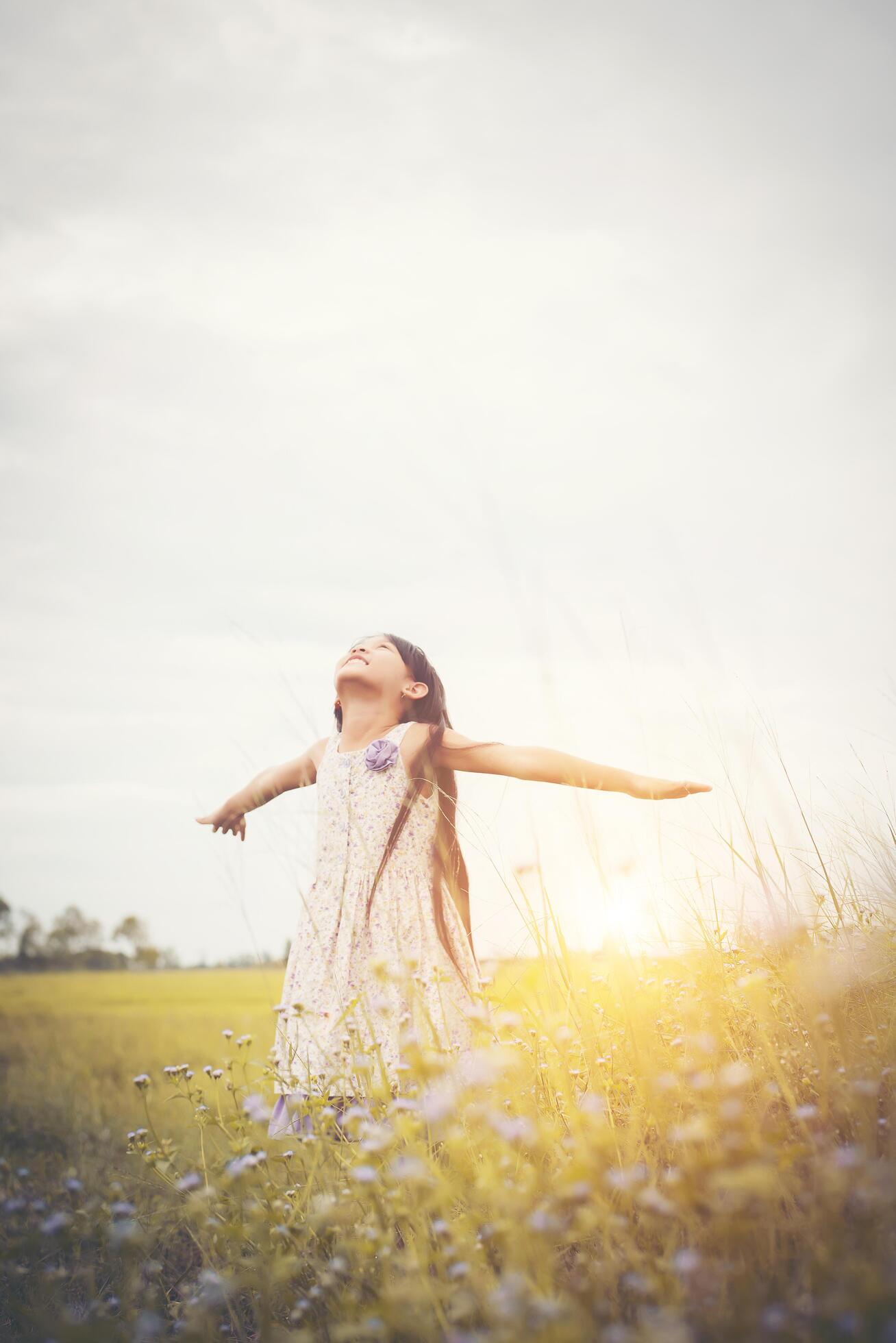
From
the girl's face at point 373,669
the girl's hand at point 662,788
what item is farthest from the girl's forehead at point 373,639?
the girl's hand at point 662,788

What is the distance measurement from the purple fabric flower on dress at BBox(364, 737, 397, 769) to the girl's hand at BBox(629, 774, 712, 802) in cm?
115

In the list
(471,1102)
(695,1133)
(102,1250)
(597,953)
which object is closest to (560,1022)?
(597,953)

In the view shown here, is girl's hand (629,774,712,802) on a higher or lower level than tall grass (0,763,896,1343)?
higher

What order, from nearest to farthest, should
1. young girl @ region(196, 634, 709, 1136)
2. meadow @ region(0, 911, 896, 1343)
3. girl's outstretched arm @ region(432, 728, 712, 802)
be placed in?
meadow @ region(0, 911, 896, 1343) → young girl @ region(196, 634, 709, 1136) → girl's outstretched arm @ region(432, 728, 712, 802)

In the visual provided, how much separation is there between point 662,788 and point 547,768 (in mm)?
538

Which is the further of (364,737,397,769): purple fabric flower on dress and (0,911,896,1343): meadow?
(364,737,397,769): purple fabric flower on dress

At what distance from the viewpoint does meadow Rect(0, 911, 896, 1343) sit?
1392 mm

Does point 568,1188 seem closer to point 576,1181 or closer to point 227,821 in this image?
point 576,1181

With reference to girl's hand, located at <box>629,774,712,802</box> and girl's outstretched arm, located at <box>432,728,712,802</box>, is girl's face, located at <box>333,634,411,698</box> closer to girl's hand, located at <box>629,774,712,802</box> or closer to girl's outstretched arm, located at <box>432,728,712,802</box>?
girl's outstretched arm, located at <box>432,728,712,802</box>

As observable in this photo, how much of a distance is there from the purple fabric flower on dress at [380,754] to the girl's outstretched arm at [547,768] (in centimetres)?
22

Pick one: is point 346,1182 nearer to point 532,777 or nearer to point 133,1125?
point 532,777

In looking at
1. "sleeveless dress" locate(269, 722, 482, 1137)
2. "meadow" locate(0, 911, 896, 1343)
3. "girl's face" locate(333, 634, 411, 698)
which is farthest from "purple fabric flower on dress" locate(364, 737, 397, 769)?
"meadow" locate(0, 911, 896, 1343)

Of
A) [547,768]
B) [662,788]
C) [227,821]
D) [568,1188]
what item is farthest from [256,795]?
[568,1188]

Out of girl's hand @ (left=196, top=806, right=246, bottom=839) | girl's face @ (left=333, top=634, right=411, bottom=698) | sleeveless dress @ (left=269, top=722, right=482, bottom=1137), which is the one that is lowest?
sleeveless dress @ (left=269, top=722, right=482, bottom=1137)
